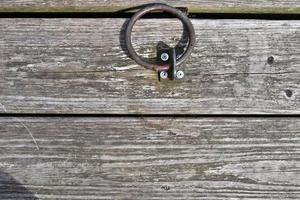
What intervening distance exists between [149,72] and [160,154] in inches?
10.2

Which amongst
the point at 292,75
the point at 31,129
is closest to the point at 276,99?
→ the point at 292,75

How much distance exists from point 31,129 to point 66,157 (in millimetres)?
142

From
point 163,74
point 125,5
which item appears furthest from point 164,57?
point 125,5

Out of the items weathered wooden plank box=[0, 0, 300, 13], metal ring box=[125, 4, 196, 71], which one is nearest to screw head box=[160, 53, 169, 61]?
metal ring box=[125, 4, 196, 71]

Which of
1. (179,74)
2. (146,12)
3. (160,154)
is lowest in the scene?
(160,154)

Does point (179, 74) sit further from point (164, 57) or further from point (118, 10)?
point (118, 10)

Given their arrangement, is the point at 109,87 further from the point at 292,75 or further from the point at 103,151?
the point at 292,75

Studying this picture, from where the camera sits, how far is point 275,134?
60.6 inches

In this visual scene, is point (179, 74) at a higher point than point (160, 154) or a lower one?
higher

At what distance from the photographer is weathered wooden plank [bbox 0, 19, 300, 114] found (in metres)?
1.53

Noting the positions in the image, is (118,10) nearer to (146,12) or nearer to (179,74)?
(146,12)

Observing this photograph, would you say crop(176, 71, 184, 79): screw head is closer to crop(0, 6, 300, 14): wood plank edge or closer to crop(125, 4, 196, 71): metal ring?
crop(125, 4, 196, 71): metal ring

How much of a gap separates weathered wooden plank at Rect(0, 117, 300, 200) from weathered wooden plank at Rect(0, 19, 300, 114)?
5 centimetres

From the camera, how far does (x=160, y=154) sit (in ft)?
5.05
